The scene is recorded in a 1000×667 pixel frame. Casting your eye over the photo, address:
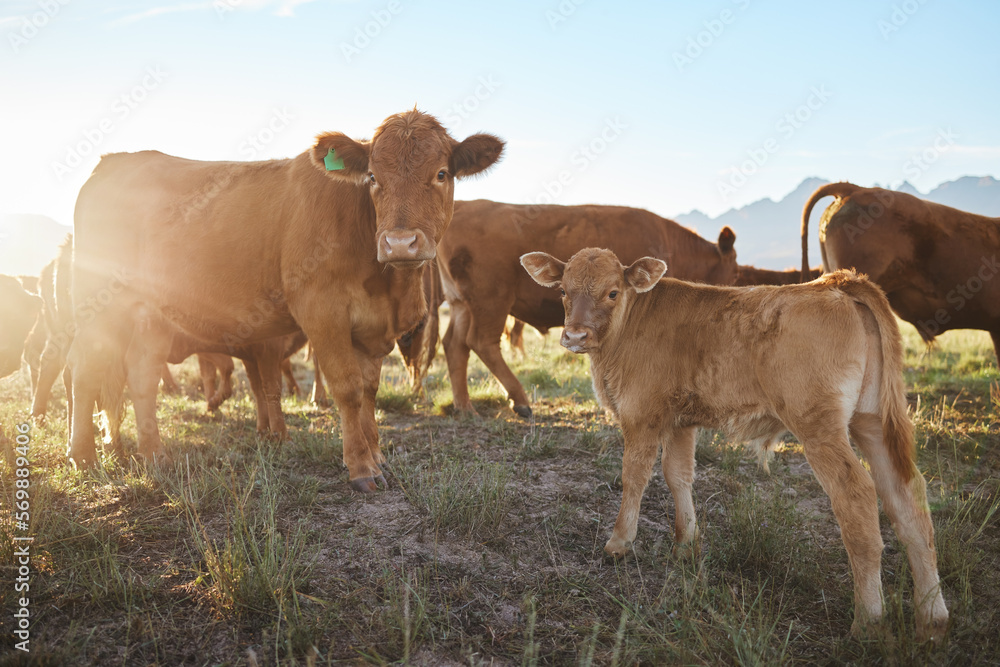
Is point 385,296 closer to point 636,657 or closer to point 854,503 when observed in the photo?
point 636,657

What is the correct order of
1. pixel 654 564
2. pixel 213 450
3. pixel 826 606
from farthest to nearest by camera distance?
pixel 213 450 → pixel 654 564 → pixel 826 606

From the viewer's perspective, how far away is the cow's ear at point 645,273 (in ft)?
13.0

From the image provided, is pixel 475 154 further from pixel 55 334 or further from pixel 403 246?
pixel 55 334

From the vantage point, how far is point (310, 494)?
4.18m

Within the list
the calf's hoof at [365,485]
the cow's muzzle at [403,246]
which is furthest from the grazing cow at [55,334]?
the cow's muzzle at [403,246]

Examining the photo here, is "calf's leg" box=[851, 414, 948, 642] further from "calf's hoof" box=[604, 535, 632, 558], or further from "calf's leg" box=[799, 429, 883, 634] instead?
"calf's hoof" box=[604, 535, 632, 558]

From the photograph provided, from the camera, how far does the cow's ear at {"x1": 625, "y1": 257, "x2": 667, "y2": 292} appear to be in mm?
3965

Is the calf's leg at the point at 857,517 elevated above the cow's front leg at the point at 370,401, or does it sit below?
below

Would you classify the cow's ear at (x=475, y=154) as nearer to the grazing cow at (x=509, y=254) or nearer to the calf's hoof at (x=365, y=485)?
the calf's hoof at (x=365, y=485)

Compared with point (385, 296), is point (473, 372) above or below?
below

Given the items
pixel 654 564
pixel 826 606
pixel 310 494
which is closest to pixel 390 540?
pixel 310 494

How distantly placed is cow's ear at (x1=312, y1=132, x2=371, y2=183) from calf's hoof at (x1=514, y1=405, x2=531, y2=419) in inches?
135

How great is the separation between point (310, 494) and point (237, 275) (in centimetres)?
183

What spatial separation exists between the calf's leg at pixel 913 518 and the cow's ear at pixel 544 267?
198 centimetres
